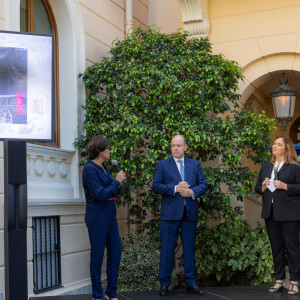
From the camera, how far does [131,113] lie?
7492mm

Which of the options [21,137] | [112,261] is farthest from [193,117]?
[21,137]

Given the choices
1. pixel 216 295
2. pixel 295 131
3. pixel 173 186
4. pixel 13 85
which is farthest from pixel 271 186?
pixel 295 131

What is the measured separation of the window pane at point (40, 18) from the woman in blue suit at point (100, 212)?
280cm

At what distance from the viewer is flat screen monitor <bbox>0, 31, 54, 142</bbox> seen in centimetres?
425

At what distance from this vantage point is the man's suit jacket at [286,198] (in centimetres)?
621

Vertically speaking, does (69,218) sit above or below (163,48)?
below

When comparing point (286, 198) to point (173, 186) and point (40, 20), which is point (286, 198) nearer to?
point (173, 186)

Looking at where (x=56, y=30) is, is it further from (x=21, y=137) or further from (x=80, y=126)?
(x=21, y=137)

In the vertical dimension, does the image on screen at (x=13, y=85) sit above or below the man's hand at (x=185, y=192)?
above

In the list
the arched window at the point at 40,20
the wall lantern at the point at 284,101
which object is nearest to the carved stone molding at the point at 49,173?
the arched window at the point at 40,20

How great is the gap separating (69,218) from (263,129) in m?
3.12

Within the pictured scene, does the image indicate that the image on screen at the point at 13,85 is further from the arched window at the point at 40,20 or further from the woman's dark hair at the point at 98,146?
the arched window at the point at 40,20

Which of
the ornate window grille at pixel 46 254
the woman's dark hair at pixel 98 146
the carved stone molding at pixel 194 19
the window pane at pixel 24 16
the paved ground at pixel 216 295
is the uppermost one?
the carved stone molding at pixel 194 19

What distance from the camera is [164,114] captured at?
7.45 metres
